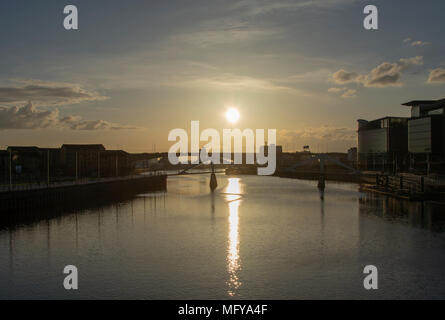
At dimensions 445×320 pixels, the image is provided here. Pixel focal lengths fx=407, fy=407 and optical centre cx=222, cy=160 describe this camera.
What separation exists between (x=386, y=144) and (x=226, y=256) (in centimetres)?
12082

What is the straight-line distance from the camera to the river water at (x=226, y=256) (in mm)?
21641

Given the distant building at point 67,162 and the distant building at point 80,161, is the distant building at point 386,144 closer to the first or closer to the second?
the distant building at point 67,162

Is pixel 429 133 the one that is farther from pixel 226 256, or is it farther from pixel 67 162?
pixel 67 162

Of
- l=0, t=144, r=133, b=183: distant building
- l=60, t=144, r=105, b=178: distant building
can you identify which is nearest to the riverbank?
l=0, t=144, r=133, b=183: distant building

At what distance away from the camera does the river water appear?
21.6 m

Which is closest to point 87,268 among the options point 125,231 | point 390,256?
point 125,231

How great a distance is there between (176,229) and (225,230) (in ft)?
16.6

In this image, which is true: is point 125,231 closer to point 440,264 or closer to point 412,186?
point 440,264

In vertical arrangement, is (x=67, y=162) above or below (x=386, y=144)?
below

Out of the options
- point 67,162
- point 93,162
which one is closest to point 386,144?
point 93,162

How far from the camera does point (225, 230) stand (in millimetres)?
40938

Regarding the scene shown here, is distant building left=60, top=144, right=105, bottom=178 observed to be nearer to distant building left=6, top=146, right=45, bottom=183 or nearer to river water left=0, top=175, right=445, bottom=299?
distant building left=6, top=146, right=45, bottom=183

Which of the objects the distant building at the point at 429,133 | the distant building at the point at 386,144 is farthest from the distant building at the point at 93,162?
the distant building at the point at 429,133

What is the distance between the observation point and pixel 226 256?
2914 cm
